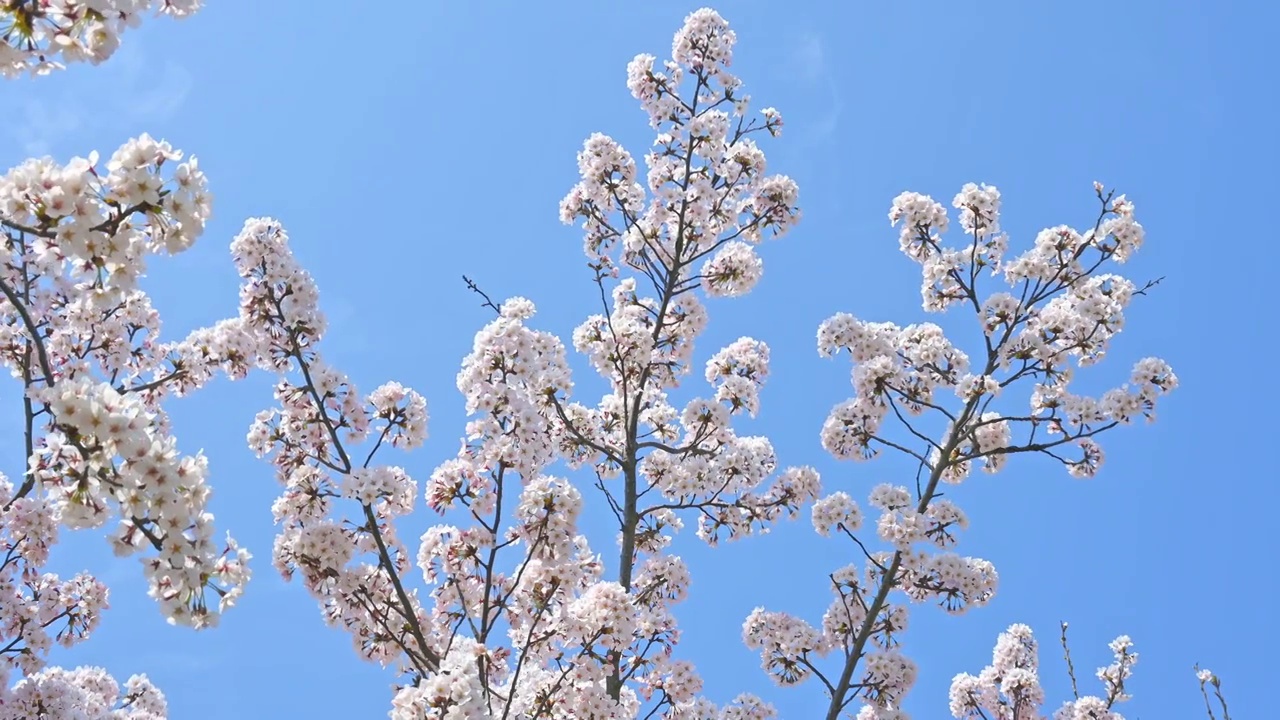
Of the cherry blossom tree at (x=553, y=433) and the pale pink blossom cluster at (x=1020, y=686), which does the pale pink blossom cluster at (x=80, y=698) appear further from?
the pale pink blossom cluster at (x=1020, y=686)

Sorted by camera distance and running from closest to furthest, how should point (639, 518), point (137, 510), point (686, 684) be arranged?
point (137, 510), point (686, 684), point (639, 518)

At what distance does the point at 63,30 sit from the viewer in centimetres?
454

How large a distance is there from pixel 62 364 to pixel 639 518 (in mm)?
6422

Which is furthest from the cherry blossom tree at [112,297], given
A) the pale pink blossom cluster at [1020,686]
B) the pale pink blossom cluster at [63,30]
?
the pale pink blossom cluster at [1020,686]

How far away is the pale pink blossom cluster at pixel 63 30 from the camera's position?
14.5ft

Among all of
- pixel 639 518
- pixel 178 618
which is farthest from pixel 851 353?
pixel 178 618

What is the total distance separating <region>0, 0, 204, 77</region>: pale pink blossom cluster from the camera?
4422mm

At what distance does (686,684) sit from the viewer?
10383mm

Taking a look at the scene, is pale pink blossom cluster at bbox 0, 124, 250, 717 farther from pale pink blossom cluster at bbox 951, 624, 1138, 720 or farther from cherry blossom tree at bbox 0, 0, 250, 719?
pale pink blossom cluster at bbox 951, 624, 1138, 720

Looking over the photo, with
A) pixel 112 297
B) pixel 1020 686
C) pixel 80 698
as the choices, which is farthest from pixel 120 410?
pixel 1020 686

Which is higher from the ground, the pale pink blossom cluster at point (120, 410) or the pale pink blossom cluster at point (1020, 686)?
the pale pink blossom cluster at point (1020, 686)

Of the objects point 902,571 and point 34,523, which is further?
point 902,571

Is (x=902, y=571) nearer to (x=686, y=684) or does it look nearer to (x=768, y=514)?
(x=768, y=514)

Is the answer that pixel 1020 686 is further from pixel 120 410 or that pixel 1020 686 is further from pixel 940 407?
pixel 120 410
